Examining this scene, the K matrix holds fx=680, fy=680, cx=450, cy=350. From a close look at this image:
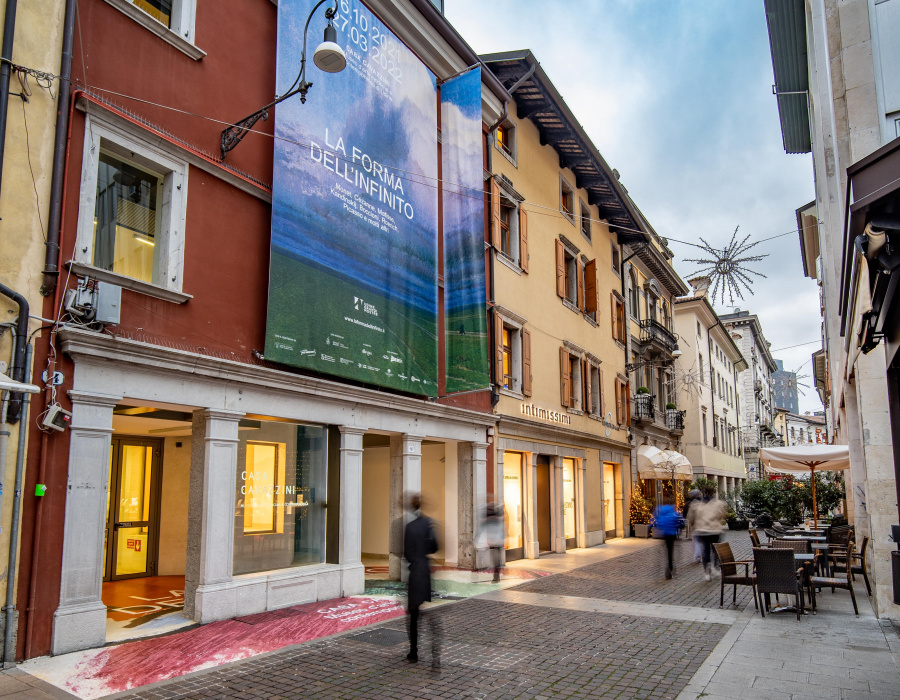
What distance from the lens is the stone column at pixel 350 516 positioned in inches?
446

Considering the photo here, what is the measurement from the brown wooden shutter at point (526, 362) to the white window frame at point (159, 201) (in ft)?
34.7

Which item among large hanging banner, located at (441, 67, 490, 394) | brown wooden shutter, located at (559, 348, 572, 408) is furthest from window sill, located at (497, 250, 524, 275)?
brown wooden shutter, located at (559, 348, 572, 408)

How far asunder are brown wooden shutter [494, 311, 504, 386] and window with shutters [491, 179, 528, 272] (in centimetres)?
171

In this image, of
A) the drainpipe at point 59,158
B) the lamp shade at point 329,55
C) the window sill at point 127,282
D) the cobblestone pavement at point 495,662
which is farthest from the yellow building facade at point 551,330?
the drainpipe at point 59,158

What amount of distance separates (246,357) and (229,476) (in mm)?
1723

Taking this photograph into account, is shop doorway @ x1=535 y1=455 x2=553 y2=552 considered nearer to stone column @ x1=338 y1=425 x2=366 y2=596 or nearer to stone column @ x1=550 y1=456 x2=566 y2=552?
stone column @ x1=550 y1=456 x2=566 y2=552

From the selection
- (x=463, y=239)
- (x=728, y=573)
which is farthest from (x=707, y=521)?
(x=463, y=239)

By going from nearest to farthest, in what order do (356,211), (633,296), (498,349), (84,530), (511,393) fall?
(84,530), (356,211), (498,349), (511,393), (633,296)

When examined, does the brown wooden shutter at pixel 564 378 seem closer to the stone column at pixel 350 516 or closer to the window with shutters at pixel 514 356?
the window with shutters at pixel 514 356

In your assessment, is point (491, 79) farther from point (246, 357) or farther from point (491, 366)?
point (246, 357)

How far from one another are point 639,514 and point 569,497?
611cm

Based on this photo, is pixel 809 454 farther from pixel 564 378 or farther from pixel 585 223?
pixel 585 223

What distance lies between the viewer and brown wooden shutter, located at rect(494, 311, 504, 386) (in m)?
16.4

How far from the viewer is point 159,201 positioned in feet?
30.5
